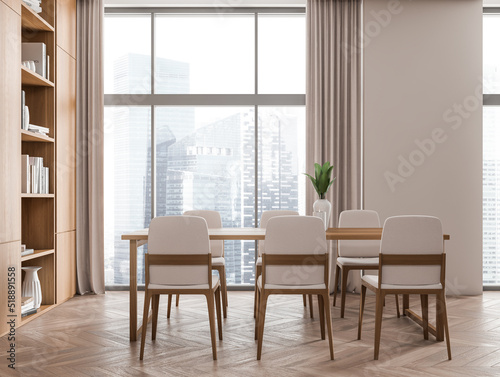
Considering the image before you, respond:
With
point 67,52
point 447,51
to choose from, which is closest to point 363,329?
point 447,51

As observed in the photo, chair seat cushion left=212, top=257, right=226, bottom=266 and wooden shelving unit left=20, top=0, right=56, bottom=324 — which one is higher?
wooden shelving unit left=20, top=0, right=56, bottom=324

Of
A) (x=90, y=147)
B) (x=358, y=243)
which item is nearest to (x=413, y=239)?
(x=358, y=243)

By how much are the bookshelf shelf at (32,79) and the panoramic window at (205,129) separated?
3.40 ft

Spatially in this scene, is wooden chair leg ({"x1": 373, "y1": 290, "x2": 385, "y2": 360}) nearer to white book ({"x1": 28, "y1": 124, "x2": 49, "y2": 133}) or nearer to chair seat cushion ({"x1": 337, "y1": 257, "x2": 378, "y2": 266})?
chair seat cushion ({"x1": 337, "y1": 257, "x2": 378, "y2": 266})

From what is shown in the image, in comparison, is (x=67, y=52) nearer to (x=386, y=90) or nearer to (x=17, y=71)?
(x=17, y=71)

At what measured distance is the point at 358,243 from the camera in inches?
→ 171

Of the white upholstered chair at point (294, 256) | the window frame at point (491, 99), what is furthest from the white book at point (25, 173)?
the window frame at point (491, 99)

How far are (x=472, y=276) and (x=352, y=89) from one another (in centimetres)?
240

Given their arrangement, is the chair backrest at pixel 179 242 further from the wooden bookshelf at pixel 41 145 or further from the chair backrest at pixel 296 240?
the wooden bookshelf at pixel 41 145

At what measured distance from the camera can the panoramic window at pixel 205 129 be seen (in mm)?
5406

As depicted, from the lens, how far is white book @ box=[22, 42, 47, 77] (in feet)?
14.3

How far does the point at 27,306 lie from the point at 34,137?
1.47m

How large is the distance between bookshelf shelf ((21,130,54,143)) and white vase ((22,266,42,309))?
115cm

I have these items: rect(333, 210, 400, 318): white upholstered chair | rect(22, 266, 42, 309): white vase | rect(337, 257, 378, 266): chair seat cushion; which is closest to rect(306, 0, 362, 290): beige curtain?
rect(333, 210, 400, 318): white upholstered chair
